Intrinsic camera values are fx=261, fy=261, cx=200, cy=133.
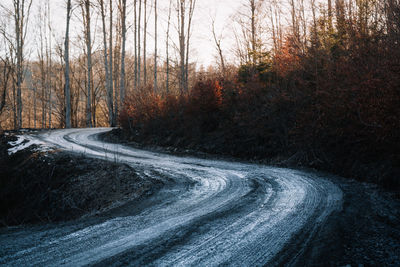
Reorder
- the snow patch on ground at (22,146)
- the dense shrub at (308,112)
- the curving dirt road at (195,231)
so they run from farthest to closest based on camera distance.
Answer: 1. the snow patch on ground at (22,146)
2. the dense shrub at (308,112)
3. the curving dirt road at (195,231)

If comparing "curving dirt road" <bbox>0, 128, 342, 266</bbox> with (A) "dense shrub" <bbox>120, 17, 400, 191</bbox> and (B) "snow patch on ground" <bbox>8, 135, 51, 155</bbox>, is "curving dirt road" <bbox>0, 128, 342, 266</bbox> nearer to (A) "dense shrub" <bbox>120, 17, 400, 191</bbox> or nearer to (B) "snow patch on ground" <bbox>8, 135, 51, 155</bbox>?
(A) "dense shrub" <bbox>120, 17, 400, 191</bbox>

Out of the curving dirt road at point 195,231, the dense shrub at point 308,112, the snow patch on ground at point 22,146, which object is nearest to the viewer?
the curving dirt road at point 195,231

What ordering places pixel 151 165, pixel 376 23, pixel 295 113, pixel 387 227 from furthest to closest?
pixel 295 113
pixel 151 165
pixel 376 23
pixel 387 227

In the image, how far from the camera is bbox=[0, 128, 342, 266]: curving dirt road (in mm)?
2635

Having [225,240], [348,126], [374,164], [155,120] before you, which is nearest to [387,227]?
[225,240]

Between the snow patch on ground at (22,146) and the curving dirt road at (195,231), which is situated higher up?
the snow patch on ground at (22,146)

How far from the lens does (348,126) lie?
705 centimetres

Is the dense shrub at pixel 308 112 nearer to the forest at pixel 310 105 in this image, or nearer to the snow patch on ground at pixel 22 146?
the forest at pixel 310 105

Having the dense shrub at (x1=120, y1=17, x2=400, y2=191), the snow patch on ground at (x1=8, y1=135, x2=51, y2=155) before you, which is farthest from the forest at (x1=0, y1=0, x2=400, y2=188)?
the snow patch on ground at (x1=8, y1=135, x2=51, y2=155)

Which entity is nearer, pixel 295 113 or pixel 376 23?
pixel 376 23

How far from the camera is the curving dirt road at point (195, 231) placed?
2.63 meters

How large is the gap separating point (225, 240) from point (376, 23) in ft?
26.1

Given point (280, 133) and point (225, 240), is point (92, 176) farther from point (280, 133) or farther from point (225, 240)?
point (280, 133)

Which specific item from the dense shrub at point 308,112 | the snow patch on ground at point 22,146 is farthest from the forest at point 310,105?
the snow patch on ground at point 22,146
